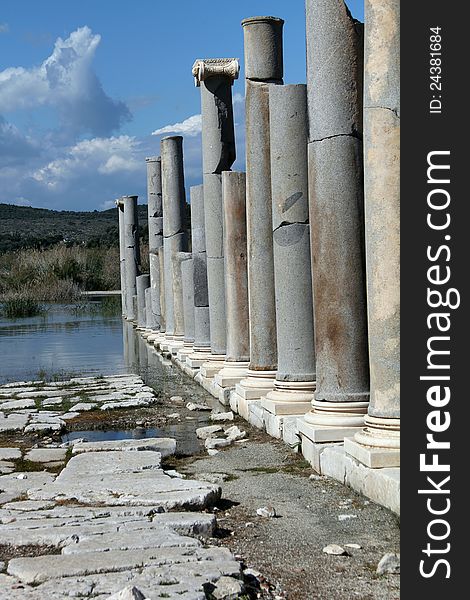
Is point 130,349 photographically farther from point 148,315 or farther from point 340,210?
point 340,210

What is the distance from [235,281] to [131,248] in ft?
67.0

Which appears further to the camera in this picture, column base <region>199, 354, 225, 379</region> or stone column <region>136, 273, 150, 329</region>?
stone column <region>136, 273, 150, 329</region>

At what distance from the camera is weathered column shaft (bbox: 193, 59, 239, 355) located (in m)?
15.7

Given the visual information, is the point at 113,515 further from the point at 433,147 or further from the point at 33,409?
the point at 33,409

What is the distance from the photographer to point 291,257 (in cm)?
1012

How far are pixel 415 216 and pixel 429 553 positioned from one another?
72.5 inches

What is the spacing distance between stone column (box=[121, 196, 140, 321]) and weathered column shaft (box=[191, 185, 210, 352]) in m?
14.8

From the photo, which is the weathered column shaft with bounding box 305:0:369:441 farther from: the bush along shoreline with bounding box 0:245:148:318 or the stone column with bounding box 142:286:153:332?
the bush along shoreline with bounding box 0:245:148:318

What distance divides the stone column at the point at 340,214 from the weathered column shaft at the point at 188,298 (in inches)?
415

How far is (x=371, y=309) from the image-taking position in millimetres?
7402

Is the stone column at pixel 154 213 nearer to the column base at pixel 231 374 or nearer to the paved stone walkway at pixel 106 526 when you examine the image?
the column base at pixel 231 374

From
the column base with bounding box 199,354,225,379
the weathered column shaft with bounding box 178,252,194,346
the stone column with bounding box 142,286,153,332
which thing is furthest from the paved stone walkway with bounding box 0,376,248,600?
the stone column with bounding box 142,286,153,332

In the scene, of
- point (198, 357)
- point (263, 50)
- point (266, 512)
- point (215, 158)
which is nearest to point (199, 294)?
point (198, 357)

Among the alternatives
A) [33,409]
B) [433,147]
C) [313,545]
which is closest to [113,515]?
[313,545]
